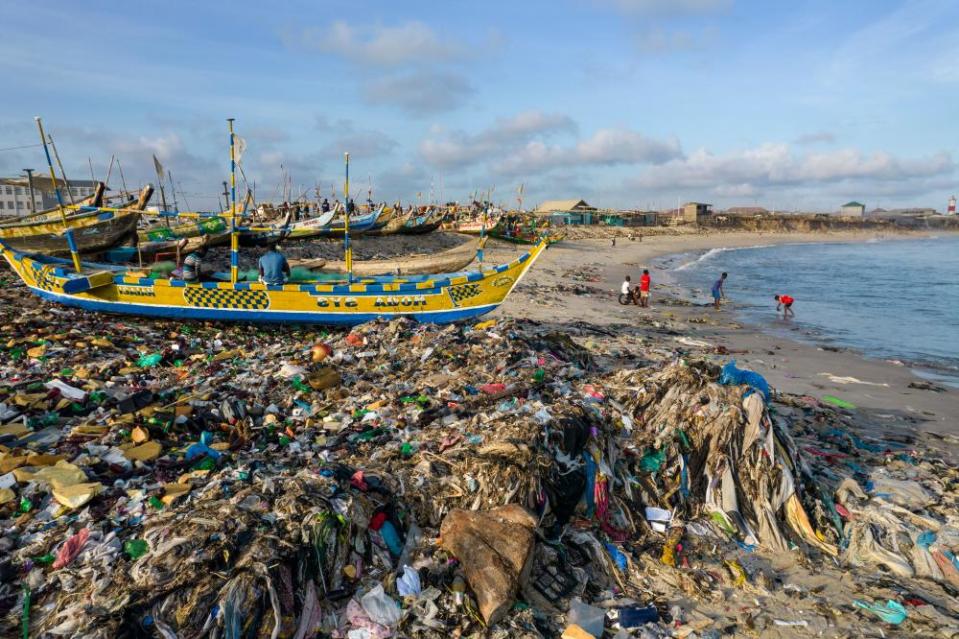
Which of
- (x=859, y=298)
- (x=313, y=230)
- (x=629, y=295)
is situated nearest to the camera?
(x=629, y=295)

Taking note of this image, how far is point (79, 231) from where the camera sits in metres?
17.6

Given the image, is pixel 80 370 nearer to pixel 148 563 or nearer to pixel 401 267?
pixel 148 563

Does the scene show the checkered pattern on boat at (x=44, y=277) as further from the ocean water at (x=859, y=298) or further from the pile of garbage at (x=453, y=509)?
the ocean water at (x=859, y=298)

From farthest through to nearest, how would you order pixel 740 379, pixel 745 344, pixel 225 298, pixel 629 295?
pixel 629 295, pixel 745 344, pixel 225 298, pixel 740 379

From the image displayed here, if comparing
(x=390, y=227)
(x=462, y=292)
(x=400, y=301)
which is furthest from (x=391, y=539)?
(x=390, y=227)

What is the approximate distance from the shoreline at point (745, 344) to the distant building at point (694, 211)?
171 ft

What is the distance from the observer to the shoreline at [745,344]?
980cm

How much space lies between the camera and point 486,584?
3.99 meters

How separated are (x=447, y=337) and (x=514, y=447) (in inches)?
191

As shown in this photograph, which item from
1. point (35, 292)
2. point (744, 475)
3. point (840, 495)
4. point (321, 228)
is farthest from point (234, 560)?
point (321, 228)

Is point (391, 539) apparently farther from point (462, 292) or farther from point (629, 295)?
point (629, 295)

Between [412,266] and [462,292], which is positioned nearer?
[462,292]

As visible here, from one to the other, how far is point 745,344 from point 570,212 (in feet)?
174

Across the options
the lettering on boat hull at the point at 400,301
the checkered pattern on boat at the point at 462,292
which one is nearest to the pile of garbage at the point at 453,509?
the lettering on boat hull at the point at 400,301
